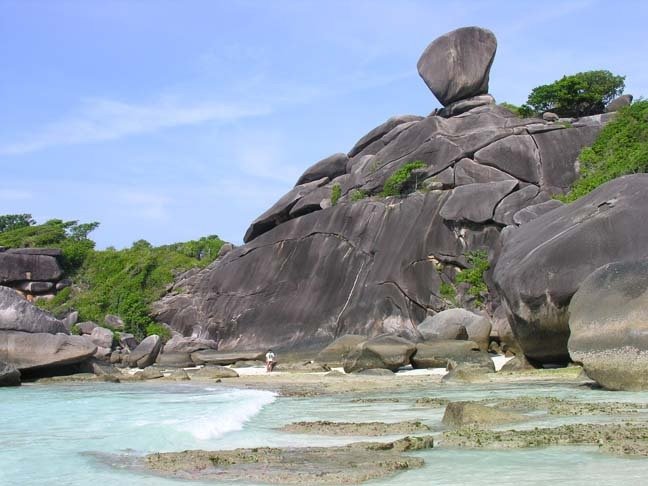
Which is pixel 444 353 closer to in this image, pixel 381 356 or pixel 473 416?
pixel 381 356

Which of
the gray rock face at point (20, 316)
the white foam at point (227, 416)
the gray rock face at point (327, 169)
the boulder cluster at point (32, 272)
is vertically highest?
the gray rock face at point (327, 169)

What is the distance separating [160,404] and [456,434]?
25.5 feet

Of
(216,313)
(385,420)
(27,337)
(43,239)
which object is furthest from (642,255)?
(43,239)

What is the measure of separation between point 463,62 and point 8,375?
27641 millimetres

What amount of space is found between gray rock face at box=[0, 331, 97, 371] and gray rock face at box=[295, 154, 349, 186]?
71.8 ft

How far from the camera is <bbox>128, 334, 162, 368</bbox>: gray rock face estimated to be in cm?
3256

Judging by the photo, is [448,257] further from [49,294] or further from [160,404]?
[49,294]

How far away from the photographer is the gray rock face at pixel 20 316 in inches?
889

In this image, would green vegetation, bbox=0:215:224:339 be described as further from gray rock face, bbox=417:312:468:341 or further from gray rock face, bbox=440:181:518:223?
gray rock face, bbox=417:312:468:341

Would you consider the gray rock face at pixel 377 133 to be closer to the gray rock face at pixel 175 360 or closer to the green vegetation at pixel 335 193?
the green vegetation at pixel 335 193

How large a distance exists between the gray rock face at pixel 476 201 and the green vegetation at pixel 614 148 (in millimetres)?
2386

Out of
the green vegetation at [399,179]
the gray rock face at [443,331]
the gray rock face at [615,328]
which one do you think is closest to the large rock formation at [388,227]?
the green vegetation at [399,179]

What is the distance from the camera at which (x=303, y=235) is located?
3825cm

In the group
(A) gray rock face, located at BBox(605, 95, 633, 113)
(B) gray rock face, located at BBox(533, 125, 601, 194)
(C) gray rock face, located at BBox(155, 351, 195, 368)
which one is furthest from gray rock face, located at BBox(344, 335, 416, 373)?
(A) gray rock face, located at BBox(605, 95, 633, 113)
